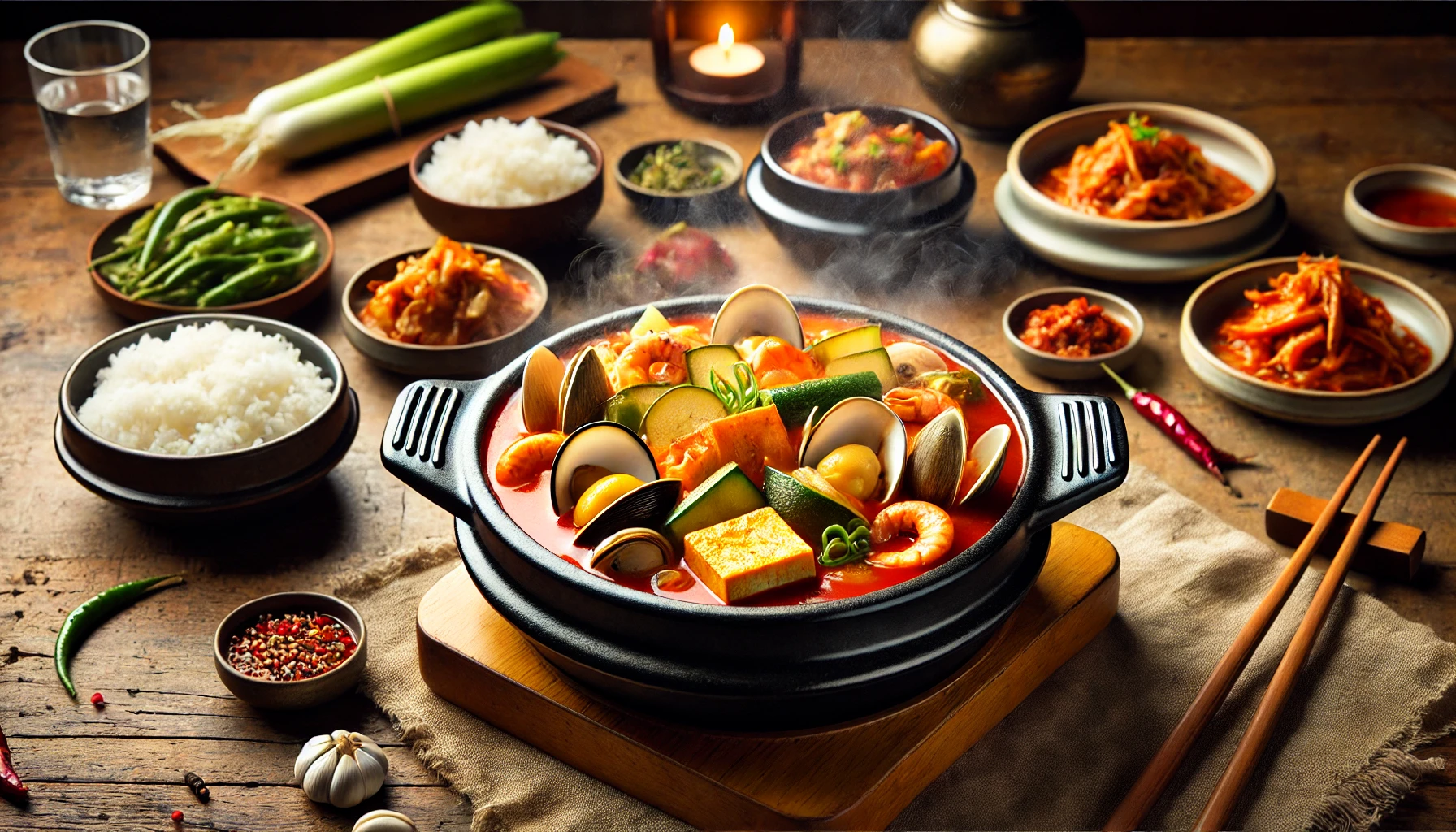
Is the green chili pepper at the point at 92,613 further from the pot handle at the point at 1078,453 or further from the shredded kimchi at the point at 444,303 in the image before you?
the pot handle at the point at 1078,453

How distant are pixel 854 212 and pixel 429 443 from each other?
6.52ft

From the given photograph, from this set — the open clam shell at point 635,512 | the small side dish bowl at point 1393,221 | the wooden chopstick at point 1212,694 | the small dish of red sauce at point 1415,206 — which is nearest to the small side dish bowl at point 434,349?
the open clam shell at point 635,512

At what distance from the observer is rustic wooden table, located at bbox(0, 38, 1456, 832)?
274 cm

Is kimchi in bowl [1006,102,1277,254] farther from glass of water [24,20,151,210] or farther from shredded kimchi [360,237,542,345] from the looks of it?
glass of water [24,20,151,210]

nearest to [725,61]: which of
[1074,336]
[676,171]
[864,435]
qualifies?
[676,171]

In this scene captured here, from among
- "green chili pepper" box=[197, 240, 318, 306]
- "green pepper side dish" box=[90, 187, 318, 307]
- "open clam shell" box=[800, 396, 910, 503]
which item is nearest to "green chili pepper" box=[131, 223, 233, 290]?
"green pepper side dish" box=[90, 187, 318, 307]

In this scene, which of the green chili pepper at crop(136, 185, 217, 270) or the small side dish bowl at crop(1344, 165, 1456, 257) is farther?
the small side dish bowl at crop(1344, 165, 1456, 257)

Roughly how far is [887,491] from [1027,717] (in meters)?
0.61

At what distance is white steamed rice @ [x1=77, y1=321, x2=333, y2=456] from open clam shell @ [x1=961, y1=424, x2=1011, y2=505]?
178 centimetres

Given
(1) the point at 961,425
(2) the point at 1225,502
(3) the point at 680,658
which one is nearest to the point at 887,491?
(1) the point at 961,425

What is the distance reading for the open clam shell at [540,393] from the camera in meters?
2.87

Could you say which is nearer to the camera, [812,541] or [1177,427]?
[812,541]

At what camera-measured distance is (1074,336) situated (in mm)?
4023

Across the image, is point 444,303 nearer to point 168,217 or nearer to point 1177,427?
point 168,217
